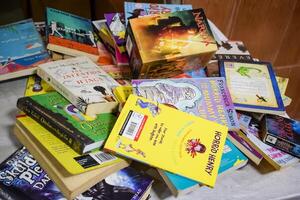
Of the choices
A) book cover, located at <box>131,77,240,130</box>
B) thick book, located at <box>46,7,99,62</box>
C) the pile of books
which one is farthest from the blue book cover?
book cover, located at <box>131,77,240,130</box>

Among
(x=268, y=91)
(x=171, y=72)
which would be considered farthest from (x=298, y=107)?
(x=171, y=72)

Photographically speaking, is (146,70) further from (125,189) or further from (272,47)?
(272,47)

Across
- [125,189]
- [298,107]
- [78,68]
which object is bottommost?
[298,107]

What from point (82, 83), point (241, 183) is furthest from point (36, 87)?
point (241, 183)

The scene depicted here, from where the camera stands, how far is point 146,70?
0.76 m

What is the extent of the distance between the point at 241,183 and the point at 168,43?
0.31 metres

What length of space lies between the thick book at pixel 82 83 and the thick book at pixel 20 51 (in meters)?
0.07

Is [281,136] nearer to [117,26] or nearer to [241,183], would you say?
[241,183]

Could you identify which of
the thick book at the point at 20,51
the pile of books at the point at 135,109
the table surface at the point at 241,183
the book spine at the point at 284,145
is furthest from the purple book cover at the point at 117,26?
the book spine at the point at 284,145

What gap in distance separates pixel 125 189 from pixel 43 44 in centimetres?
42

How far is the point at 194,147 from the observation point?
2.12ft

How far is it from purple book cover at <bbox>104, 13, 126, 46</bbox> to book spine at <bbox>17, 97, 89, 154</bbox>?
10.2 inches

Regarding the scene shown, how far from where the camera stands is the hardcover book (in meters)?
0.74

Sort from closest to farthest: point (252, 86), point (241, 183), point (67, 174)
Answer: point (67, 174), point (241, 183), point (252, 86)
